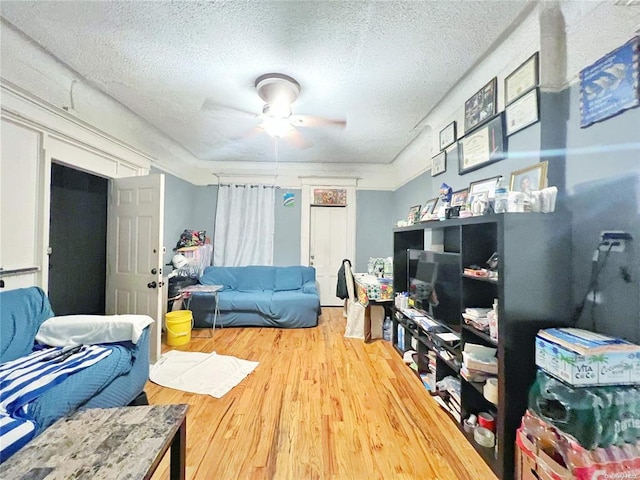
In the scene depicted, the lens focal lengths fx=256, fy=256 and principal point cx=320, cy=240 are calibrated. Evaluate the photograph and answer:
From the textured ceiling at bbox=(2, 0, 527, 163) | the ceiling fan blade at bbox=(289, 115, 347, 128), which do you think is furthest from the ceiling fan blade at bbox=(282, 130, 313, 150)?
the textured ceiling at bbox=(2, 0, 527, 163)

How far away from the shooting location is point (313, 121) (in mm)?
2846

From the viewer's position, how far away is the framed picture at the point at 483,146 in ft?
5.96

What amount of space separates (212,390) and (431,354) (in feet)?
6.16

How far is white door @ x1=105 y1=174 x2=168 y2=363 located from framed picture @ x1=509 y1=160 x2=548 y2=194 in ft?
9.97

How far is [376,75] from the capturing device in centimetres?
207

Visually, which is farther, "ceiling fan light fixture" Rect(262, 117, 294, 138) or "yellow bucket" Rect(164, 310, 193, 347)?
"yellow bucket" Rect(164, 310, 193, 347)

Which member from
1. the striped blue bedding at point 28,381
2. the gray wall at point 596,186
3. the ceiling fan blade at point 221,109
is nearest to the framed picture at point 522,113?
the gray wall at point 596,186

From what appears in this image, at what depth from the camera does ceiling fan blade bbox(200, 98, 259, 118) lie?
2.53 metres

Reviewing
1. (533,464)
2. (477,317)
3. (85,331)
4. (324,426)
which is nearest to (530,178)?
(477,317)

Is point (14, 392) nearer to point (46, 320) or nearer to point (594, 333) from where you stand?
point (46, 320)

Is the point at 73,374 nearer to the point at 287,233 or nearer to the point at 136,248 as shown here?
the point at 136,248

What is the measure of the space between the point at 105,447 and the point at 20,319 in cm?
150

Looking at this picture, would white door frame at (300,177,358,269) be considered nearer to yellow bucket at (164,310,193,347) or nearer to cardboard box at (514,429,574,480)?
yellow bucket at (164,310,193,347)

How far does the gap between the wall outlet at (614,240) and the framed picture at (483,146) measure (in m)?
0.79
